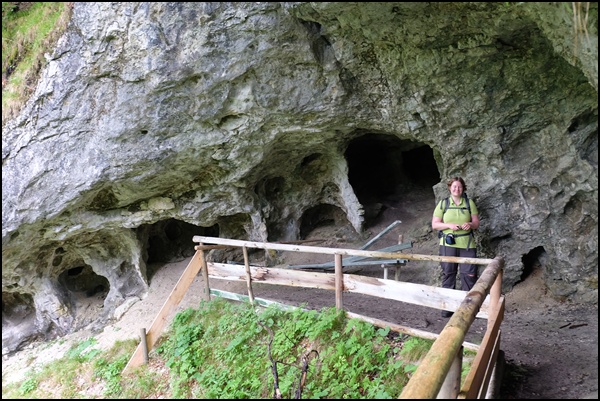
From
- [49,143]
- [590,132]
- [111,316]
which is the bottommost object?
[111,316]

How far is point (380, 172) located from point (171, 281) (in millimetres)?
6797

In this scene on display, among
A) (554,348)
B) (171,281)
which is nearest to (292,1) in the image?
(554,348)

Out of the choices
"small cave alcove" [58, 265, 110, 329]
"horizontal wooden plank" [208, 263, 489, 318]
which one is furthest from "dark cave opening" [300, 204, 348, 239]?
"small cave alcove" [58, 265, 110, 329]

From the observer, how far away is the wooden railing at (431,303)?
6.60 feet

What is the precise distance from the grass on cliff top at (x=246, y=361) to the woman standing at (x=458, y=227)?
1.42 meters

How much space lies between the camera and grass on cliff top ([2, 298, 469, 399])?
14.5 ft

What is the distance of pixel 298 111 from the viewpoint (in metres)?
7.03

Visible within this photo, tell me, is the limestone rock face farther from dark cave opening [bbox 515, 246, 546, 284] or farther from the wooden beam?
the wooden beam

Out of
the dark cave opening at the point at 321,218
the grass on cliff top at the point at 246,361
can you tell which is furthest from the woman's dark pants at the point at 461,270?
the dark cave opening at the point at 321,218

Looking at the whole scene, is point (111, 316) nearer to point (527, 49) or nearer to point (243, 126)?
point (243, 126)

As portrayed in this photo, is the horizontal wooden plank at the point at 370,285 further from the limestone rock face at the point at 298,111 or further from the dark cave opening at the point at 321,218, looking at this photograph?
the dark cave opening at the point at 321,218

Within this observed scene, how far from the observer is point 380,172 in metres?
12.3

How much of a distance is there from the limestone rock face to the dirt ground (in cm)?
86

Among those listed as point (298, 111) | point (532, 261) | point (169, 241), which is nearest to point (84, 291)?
point (169, 241)
